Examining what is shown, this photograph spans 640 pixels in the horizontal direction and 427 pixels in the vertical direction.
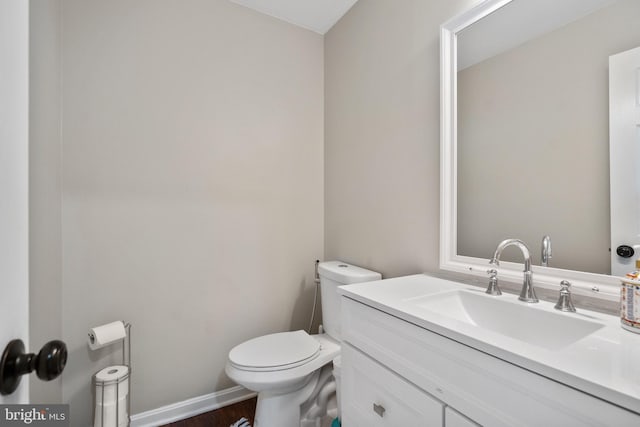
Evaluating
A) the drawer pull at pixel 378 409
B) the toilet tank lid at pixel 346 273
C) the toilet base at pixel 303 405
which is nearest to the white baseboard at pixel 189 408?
the toilet base at pixel 303 405

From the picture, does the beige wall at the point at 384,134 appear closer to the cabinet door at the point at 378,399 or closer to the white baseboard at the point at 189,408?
the cabinet door at the point at 378,399

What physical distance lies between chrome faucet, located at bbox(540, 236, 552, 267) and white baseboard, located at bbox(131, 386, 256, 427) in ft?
5.63

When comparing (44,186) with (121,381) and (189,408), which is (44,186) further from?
(189,408)

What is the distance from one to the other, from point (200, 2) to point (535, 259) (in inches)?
82.1

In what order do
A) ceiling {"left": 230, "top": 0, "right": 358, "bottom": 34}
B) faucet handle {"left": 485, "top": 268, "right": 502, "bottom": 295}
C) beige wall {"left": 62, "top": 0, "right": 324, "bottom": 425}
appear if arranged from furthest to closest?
1. ceiling {"left": 230, "top": 0, "right": 358, "bottom": 34}
2. beige wall {"left": 62, "top": 0, "right": 324, "bottom": 425}
3. faucet handle {"left": 485, "top": 268, "right": 502, "bottom": 295}

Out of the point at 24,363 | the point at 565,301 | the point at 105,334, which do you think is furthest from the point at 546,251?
the point at 105,334

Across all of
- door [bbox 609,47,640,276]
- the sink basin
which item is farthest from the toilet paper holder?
door [bbox 609,47,640,276]

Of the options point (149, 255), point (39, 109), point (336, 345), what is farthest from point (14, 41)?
point (336, 345)

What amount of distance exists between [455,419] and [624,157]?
2.71 feet

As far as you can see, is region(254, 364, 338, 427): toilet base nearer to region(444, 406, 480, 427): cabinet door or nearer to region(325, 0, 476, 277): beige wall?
region(325, 0, 476, 277): beige wall

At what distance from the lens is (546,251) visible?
3.06 feet

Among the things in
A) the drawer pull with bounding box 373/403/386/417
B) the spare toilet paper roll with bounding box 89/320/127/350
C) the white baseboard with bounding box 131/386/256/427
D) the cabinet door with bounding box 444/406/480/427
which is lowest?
the white baseboard with bounding box 131/386/256/427

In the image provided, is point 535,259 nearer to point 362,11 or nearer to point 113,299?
point 362,11

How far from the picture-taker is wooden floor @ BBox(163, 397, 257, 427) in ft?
5.20
